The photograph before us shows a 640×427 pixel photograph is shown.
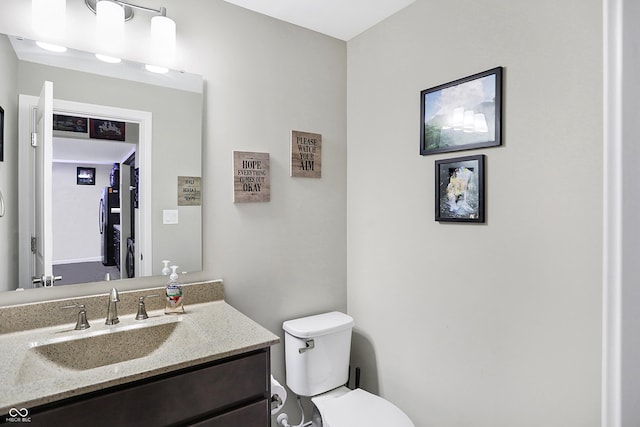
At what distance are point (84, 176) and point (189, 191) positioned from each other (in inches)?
16.3

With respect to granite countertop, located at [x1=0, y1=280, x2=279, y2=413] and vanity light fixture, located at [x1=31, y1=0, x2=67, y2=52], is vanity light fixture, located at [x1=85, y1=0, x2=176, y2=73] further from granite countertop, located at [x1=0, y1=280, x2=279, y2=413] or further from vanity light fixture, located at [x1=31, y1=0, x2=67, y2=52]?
granite countertop, located at [x1=0, y1=280, x2=279, y2=413]

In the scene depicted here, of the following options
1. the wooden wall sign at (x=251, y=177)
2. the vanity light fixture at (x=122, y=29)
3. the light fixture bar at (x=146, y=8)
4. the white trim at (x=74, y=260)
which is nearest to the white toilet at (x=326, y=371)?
the wooden wall sign at (x=251, y=177)

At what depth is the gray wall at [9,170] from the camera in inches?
50.5

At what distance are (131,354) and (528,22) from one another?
1961 mm

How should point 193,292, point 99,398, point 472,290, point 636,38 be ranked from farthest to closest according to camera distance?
point 193,292
point 472,290
point 636,38
point 99,398

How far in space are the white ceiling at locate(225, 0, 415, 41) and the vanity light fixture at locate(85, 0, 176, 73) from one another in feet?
1.27

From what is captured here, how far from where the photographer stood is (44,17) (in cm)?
137

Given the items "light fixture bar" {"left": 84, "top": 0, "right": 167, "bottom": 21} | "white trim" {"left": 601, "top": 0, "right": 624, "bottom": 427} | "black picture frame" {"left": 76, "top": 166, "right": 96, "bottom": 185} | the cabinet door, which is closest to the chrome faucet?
"black picture frame" {"left": 76, "top": 166, "right": 96, "bottom": 185}

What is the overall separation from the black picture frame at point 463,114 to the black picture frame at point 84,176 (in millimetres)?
1483

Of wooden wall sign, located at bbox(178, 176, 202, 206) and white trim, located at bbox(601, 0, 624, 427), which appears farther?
wooden wall sign, located at bbox(178, 176, 202, 206)

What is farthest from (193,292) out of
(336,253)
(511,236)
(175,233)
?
(511,236)

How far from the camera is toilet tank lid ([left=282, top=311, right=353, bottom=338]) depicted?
1821 millimetres

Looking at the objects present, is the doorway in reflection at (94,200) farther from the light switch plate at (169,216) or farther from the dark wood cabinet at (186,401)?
the dark wood cabinet at (186,401)

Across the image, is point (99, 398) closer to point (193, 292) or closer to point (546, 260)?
point (193, 292)
